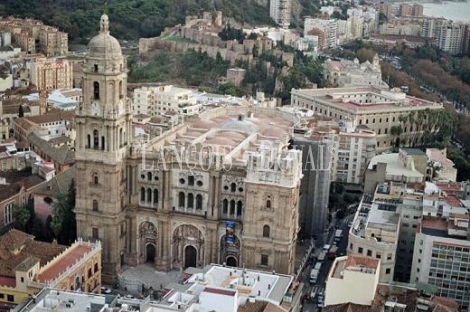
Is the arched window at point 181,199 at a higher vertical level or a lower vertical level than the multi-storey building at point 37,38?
lower

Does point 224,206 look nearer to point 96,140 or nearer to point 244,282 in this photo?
point 244,282

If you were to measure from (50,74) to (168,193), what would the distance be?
57887 mm

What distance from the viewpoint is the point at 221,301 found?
33938 millimetres

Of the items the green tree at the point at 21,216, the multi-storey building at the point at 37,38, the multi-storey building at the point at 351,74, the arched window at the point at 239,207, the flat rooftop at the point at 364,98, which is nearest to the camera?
the arched window at the point at 239,207

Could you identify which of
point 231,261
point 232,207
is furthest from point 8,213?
point 232,207

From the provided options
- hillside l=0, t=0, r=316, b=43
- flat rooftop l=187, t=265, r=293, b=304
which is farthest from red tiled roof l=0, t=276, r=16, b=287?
hillside l=0, t=0, r=316, b=43

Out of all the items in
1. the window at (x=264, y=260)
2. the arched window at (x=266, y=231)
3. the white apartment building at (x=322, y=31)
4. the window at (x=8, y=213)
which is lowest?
the window at (x=8, y=213)

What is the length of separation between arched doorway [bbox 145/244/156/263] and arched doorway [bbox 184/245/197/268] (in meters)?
2.27

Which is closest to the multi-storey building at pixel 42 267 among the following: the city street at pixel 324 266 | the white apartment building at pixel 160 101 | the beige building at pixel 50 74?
the city street at pixel 324 266

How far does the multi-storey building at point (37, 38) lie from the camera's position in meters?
120

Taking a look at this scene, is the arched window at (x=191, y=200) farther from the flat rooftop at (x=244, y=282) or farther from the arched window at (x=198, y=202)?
the flat rooftop at (x=244, y=282)

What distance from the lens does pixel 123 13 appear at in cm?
13338

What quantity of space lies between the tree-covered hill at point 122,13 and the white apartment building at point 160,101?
4807 centimetres

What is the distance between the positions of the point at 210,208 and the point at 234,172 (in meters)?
2.82
